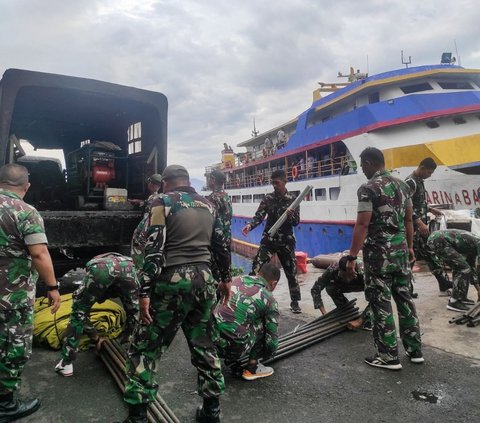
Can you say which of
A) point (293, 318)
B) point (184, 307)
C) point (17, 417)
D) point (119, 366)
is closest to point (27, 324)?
point (17, 417)

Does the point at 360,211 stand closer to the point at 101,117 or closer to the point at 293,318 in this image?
the point at 293,318

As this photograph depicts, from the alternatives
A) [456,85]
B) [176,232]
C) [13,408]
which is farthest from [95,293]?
[456,85]

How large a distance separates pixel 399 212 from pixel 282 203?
81.5 inches

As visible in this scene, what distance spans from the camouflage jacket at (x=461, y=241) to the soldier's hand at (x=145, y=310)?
3844mm

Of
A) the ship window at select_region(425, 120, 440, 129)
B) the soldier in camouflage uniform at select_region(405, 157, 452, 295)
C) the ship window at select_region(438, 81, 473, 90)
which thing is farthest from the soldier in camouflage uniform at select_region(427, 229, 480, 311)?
the ship window at select_region(438, 81, 473, 90)

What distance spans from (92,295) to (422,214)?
167 inches

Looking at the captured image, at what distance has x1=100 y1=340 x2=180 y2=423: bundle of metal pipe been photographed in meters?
2.11

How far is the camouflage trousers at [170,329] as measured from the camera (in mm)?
2029

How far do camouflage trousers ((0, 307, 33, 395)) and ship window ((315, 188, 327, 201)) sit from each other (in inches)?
520

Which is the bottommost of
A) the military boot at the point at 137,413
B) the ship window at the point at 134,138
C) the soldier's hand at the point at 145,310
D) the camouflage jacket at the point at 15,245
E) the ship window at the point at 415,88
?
the military boot at the point at 137,413

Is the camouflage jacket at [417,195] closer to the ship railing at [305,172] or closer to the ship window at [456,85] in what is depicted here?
the ship railing at [305,172]

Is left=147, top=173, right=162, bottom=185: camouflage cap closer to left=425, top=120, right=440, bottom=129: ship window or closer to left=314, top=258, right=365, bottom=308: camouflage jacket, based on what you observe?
left=314, top=258, right=365, bottom=308: camouflage jacket

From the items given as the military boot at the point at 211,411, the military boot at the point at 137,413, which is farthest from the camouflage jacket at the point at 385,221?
the military boot at the point at 137,413

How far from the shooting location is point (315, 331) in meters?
3.52
